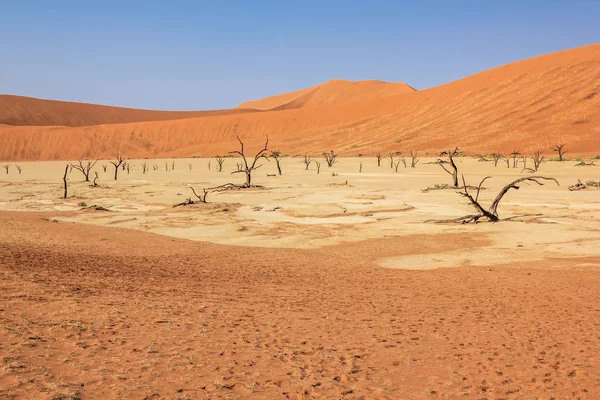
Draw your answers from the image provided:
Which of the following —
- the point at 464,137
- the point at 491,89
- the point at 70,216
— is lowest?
the point at 70,216

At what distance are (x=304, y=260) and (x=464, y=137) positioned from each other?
46.2 metres

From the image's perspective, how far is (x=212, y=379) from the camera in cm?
397

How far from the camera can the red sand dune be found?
4997 centimetres

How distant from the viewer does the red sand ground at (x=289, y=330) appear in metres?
3.93

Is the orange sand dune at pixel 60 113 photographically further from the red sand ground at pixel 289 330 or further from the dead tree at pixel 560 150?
the red sand ground at pixel 289 330

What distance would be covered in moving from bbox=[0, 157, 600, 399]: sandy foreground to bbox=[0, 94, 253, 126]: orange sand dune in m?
105

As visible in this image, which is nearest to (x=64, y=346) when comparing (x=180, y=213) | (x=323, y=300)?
(x=323, y=300)

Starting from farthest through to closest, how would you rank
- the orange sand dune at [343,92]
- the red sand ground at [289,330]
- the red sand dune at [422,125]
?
the orange sand dune at [343,92], the red sand dune at [422,125], the red sand ground at [289,330]

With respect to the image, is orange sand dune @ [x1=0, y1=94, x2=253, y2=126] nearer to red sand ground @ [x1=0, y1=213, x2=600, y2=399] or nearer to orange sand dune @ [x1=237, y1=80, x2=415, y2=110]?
orange sand dune @ [x1=237, y1=80, x2=415, y2=110]

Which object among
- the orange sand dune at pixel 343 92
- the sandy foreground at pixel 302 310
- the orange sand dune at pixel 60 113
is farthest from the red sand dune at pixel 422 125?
the orange sand dune at pixel 343 92

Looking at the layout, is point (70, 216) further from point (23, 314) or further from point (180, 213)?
point (23, 314)

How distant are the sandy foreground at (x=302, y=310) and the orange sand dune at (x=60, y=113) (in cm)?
10502

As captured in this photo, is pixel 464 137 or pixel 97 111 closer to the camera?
pixel 464 137

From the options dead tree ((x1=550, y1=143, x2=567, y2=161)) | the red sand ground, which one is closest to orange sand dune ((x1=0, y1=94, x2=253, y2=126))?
dead tree ((x1=550, y1=143, x2=567, y2=161))
